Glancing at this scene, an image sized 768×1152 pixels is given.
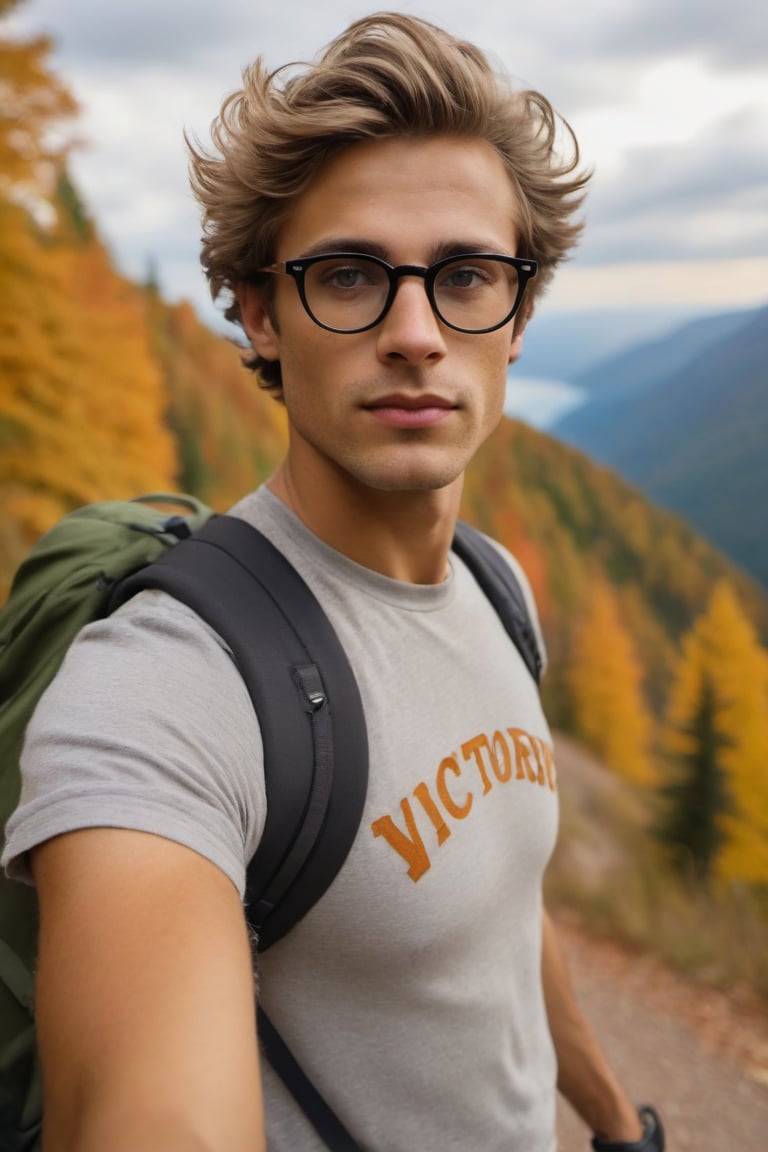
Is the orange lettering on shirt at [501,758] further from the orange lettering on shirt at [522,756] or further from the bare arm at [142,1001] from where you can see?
the bare arm at [142,1001]

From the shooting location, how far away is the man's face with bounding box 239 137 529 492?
1.53 metres

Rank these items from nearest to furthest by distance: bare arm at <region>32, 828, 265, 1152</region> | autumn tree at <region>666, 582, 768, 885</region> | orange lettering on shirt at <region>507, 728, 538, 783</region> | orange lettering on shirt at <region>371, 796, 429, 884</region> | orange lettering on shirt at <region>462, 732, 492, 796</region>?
bare arm at <region>32, 828, 265, 1152</region>
orange lettering on shirt at <region>371, 796, 429, 884</region>
orange lettering on shirt at <region>462, 732, 492, 796</region>
orange lettering on shirt at <region>507, 728, 538, 783</region>
autumn tree at <region>666, 582, 768, 885</region>

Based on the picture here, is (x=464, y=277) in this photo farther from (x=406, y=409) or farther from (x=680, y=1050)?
(x=680, y=1050)

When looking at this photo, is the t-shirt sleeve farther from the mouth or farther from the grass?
the grass

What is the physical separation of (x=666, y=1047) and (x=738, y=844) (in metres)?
23.4

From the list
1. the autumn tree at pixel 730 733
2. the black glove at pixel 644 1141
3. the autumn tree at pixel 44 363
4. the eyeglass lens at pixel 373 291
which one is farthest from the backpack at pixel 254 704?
the autumn tree at pixel 730 733

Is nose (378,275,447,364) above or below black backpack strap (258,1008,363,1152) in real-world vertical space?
above

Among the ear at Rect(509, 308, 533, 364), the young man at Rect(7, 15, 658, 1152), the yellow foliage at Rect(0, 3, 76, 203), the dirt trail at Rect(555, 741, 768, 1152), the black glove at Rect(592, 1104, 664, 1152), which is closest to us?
the young man at Rect(7, 15, 658, 1152)

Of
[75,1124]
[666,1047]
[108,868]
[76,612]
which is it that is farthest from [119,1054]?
[666,1047]

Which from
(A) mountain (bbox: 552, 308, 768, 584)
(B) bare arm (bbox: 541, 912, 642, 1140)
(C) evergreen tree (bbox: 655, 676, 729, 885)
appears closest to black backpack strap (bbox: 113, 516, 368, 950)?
(B) bare arm (bbox: 541, 912, 642, 1140)

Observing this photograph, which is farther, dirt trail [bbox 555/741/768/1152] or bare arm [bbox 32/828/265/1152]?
dirt trail [bbox 555/741/768/1152]

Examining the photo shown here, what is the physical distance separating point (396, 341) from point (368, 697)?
1.88 feet

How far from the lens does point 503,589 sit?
204 cm

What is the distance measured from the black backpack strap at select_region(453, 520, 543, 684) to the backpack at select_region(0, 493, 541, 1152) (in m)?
0.64
